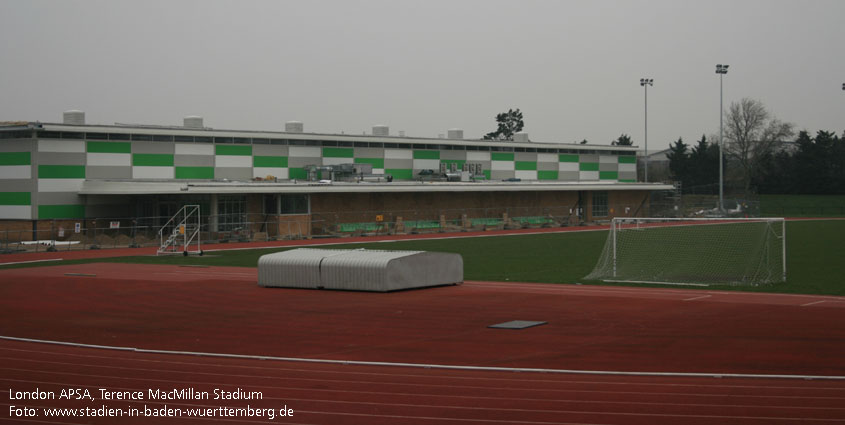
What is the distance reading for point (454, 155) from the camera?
71625mm

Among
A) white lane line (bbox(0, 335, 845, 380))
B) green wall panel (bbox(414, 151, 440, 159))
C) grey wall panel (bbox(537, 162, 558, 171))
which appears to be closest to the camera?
white lane line (bbox(0, 335, 845, 380))

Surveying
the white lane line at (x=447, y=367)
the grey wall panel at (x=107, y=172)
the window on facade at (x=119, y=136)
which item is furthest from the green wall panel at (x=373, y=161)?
the white lane line at (x=447, y=367)

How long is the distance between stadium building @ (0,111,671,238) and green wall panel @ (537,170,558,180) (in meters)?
0.12

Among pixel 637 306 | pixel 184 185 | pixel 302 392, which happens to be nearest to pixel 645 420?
pixel 302 392

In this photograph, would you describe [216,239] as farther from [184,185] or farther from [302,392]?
[302,392]

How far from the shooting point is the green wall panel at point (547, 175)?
7656cm

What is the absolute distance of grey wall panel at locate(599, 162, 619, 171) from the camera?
266 ft

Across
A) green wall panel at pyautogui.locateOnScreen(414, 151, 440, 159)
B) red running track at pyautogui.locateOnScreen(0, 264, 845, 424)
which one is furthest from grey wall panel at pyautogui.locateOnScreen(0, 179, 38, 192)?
green wall panel at pyautogui.locateOnScreen(414, 151, 440, 159)

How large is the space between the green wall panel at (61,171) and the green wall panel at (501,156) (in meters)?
35.8

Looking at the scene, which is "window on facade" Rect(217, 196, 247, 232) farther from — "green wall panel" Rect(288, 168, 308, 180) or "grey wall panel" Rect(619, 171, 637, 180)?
"grey wall panel" Rect(619, 171, 637, 180)

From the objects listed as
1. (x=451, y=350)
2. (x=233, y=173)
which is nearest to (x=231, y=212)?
(x=233, y=173)

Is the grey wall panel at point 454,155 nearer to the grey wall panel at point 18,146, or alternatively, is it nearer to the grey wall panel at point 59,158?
the grey wall panel at point 59,158

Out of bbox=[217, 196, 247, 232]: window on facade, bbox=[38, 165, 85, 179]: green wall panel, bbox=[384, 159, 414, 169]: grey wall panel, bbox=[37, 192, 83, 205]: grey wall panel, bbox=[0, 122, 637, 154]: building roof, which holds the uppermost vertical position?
bbox=[0, 122, 637, 154]: building roof

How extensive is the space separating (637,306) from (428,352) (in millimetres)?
8354
